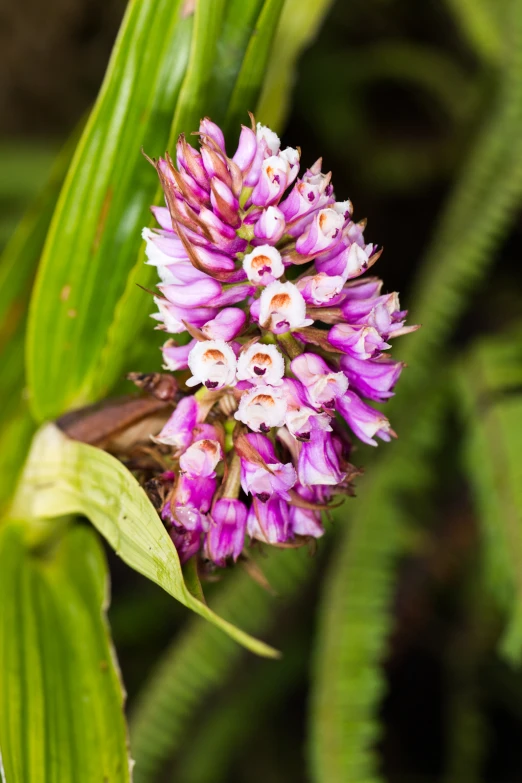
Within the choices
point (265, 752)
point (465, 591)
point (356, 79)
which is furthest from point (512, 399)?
point (265, 752)

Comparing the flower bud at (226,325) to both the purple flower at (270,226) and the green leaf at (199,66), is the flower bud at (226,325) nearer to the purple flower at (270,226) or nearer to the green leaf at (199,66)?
the purple flower at (270,226)

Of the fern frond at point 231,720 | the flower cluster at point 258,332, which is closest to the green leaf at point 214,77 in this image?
the flower cluster at point 258,332

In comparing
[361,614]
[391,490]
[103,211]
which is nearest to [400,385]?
[391,490]

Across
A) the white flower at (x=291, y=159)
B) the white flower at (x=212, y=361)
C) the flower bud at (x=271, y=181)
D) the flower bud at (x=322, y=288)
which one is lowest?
the white flower at (x=212, y=361)

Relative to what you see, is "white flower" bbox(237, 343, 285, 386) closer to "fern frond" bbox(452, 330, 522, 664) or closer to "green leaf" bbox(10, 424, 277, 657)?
"green leaf" bbox(10, 424, 277, 657)

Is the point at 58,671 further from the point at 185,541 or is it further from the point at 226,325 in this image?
the point at 226,325

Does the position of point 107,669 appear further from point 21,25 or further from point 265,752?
point 21,25

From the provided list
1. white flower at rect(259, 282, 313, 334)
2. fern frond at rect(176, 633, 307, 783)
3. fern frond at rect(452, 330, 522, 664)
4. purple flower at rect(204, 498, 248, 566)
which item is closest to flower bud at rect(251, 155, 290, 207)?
white flower at rect(259, 282, 313, 334)
